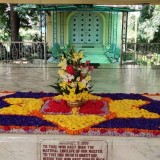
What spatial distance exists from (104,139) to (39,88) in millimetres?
4009

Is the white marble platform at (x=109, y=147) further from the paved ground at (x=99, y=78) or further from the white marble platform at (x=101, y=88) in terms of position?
the paved ground at (x=99, y=78)

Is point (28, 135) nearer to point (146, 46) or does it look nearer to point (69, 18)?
point (146, 46)

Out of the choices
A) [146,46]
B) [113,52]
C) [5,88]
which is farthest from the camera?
[113,52]

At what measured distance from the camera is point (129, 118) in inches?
146

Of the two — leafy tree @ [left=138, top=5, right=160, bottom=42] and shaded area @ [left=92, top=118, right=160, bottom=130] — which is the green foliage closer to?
leafy tree @ [left=138, top=5, right=160, bottom=42]

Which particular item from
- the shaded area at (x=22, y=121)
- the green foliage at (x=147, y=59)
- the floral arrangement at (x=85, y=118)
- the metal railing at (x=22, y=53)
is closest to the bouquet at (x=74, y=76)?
the floral arrangement at (x=85, y=118)

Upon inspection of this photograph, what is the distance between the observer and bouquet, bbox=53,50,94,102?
3672 millimetres

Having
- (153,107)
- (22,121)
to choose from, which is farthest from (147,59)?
(22,121)

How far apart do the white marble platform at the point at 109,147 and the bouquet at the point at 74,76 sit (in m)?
0.62

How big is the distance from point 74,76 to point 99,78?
4.79 m

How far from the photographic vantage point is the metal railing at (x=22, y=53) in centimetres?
1149

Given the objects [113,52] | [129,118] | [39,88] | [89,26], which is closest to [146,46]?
[113,52]

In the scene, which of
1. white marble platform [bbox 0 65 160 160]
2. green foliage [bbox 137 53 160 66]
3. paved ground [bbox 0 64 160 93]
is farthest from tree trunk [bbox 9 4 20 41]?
green foliage [bbox 137 53 160 66]

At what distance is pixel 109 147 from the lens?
333 centimetres
